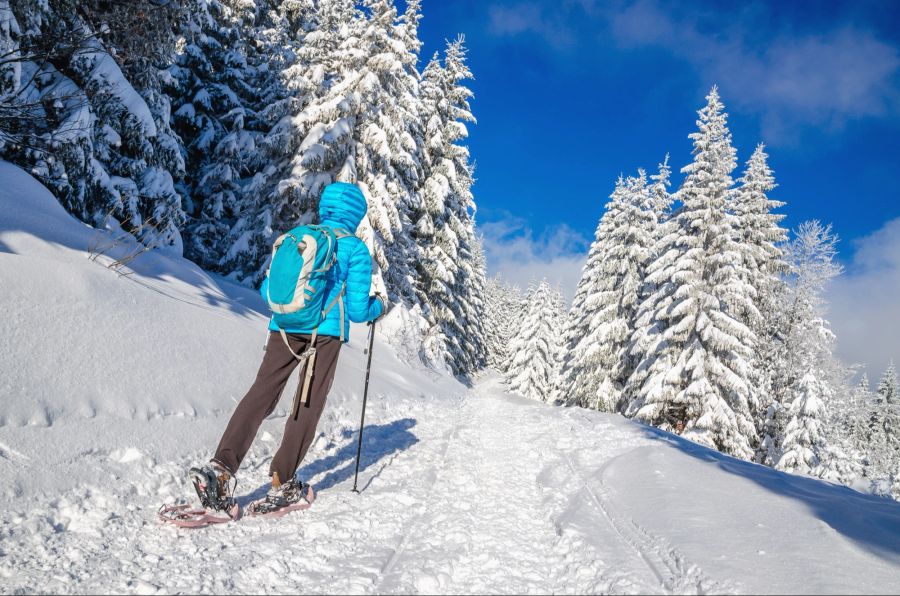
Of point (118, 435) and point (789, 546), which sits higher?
point (789, 546)

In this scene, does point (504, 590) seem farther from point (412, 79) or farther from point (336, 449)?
point (412, 79)

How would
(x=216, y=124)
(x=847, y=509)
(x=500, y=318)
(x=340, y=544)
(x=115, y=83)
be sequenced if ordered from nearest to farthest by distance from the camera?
(x=340, y=544)
(x=847, y=509)
(x=115, y=83)
(x=216, y=124)
(x=500, y=318)

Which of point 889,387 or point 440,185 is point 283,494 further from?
point 889,387

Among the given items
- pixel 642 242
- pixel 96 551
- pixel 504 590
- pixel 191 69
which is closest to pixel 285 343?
pixel 96 551

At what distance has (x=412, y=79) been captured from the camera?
57.6 feet

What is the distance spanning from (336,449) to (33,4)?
8.23m

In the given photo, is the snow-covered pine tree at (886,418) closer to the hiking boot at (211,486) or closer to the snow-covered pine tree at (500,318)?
the snow-covered pine tree at (500,318)

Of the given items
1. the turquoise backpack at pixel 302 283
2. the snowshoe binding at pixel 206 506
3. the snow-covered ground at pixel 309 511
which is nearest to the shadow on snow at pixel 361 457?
the snow-covered ground at pixel 309 511

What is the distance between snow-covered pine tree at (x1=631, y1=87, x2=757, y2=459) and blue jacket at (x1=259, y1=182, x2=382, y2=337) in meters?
16.4

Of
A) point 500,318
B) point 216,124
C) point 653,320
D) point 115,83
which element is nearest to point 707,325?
point 653,320

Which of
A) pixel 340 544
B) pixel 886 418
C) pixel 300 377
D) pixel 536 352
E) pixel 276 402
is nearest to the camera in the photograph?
pixel 340 544

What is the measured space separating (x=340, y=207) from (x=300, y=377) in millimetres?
1445

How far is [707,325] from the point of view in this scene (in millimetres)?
17250

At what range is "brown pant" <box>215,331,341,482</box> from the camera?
3.37 meters
